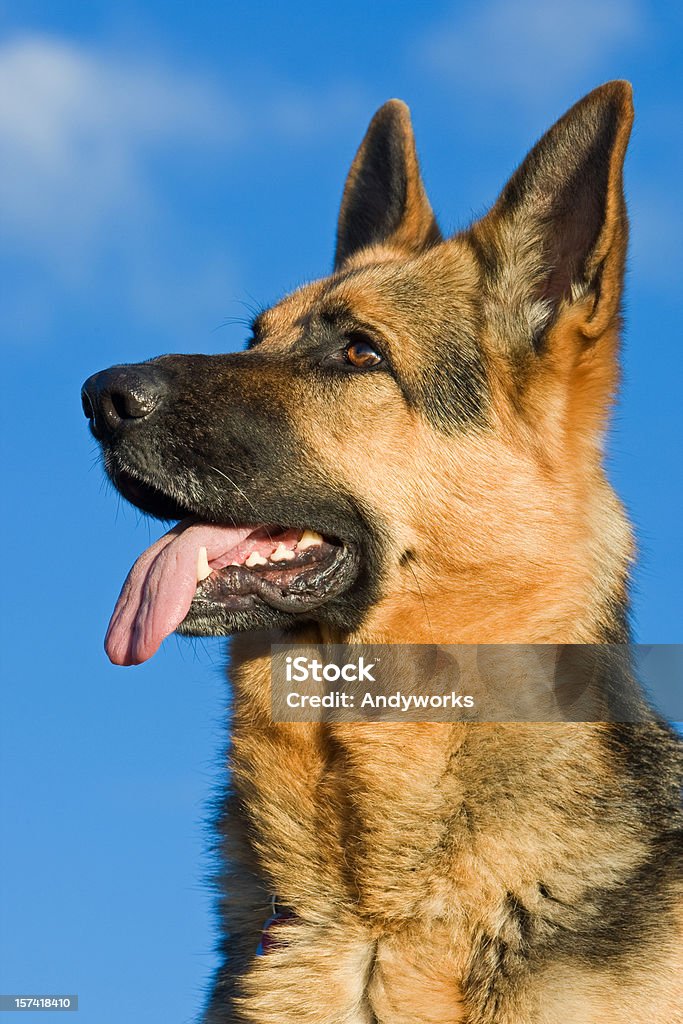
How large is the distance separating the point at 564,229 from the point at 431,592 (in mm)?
1972

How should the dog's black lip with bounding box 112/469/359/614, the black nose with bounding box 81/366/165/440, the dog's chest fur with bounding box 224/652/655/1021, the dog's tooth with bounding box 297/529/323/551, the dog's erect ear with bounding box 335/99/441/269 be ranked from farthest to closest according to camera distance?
the dog's erect ear with bounding box 335/99/441/269 < the dog's tooth with bounding box 297/529/323/551 < the black nose with bounding box 81/366/165/440 < the dog's black lip with bounding box 112/469/359/614 < the dog's chest fur with bounding box 224/652/655/1021

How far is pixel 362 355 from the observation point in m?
5.66

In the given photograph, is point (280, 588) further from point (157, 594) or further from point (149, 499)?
point (149, 499)

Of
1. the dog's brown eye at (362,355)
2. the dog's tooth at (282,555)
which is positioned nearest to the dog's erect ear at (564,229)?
the dog's brown eye at (362,355)

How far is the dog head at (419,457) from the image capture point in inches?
203

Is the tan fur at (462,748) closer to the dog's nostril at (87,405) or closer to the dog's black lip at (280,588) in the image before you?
the dog's black lip at (280,588)

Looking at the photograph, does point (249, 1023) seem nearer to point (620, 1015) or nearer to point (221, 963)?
point (221, 963)

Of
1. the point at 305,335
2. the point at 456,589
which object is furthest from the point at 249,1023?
the point at 305,335

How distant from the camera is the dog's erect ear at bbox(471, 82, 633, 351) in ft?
17.0

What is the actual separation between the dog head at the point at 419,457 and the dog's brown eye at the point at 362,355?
Result: 15 millimetres

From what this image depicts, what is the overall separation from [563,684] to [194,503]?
76.0 inches

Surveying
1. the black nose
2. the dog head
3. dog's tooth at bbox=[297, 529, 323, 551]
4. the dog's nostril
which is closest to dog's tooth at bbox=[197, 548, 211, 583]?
the dog head

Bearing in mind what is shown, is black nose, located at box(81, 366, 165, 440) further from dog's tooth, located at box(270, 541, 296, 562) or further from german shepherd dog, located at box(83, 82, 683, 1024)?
dog's tooth, located at box(270, 541, 296, 562)

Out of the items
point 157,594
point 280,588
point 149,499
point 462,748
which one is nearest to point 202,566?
point 157,594
